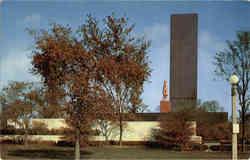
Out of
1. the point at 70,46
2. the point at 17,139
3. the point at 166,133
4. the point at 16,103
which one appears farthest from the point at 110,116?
the point at 17,139

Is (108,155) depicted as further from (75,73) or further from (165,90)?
(165,90)

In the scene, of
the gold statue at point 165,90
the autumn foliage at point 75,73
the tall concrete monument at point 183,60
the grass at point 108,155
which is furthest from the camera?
the gold statue at point 165,90

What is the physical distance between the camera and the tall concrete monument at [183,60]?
152 ft

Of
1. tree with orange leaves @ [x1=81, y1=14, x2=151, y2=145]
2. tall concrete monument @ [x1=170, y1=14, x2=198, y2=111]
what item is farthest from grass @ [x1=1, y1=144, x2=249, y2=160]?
tall concrete monument @ [x1=170, y1=14, x2=198, y2=111]

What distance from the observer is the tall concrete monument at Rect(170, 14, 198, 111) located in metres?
46.2

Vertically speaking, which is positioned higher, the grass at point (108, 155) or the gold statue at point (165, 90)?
the gold statue at point (165, 90)

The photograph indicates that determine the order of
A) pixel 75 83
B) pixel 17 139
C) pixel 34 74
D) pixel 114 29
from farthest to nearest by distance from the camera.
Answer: pixel 17 139 < pixel 114 29 < pixel 34 74 < pixel 75 83

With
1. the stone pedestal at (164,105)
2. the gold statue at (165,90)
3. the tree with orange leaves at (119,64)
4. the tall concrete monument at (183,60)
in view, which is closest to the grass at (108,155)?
the tree with orange leaves at (119,64)

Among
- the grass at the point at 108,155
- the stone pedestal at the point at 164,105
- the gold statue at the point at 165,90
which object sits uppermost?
the gold statue at the point at 165,90

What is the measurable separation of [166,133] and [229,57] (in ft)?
29.1

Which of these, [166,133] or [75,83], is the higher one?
[75,83]

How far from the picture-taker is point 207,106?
5994 cm

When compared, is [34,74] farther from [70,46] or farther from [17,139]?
[17,139]

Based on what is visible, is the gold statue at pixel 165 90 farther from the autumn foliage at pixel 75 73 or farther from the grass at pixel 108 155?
the autumn foliage at pixel 75 73
